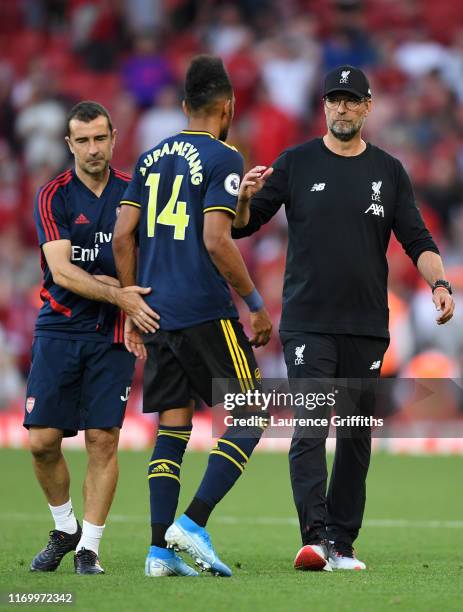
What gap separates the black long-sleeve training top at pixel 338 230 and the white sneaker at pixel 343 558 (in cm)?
117

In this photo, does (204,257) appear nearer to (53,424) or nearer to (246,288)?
(246,288)

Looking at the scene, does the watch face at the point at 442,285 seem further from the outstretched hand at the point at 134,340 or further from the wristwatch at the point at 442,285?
the outstretched hand at the point at 134,340

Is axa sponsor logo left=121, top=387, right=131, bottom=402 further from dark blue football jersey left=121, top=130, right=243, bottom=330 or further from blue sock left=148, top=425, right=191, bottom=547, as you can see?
dark blue football jersey left=121, top=130, right=243, bottom=330

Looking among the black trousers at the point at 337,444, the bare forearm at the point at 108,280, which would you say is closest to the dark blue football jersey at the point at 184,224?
the bare forearm at the point at 108,280

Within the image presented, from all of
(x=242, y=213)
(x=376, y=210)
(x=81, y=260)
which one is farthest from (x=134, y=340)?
(x=376, y=210)

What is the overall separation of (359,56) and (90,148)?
42.1ft

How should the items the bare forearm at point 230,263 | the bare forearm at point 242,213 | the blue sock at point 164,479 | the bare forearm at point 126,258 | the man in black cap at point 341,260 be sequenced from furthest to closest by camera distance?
the man in black cap at point 341,260
the bare forearm at point 242,213
the bare forearm at point 126,258
the blue sock at point 164,479
the bare forearm at point 230,263

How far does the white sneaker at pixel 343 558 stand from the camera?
738cm

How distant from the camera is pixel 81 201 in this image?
7.44 metres

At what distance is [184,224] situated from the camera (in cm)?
679

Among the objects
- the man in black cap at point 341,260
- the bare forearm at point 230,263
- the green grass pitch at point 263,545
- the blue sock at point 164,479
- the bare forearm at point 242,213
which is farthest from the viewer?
the man in black cap at point 341,260

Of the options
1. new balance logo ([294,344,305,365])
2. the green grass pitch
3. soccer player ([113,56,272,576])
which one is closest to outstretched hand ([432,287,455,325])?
new balance logo ([294,344,305,365])

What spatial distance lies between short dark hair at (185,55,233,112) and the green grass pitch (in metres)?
2.32

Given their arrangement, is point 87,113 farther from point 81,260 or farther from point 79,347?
point 79,347
